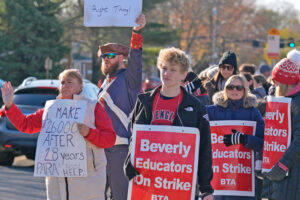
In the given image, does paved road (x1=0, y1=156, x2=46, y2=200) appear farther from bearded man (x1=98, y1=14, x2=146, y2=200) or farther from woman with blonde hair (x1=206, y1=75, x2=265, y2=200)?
woman with blonde hair (x1=206, y1=75, x2=265, y2=200)

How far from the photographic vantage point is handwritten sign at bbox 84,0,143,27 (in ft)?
20.0

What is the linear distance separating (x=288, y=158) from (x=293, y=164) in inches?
2.8

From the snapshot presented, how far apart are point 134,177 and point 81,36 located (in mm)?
51140

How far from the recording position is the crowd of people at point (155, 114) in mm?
4859

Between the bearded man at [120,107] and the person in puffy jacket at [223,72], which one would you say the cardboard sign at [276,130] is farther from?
the person in puffy jacket at [223,72]

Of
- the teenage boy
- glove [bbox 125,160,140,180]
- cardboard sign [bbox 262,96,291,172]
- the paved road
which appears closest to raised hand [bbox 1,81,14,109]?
the teenage boy

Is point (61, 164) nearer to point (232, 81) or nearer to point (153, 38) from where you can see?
point (232, 81)

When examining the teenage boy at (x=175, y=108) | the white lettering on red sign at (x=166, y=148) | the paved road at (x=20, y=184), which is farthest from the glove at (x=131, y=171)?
the paved road at (x=20, y=184)

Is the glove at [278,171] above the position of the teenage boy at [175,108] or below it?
below

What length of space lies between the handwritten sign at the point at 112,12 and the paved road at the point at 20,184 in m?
4.01

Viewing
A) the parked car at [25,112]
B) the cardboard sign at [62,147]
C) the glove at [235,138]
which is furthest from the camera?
the parked car at [25,112]

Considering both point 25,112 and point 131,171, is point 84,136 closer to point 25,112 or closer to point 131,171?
point 131,171

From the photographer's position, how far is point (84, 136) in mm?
5422

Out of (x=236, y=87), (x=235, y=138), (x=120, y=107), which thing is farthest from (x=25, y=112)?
(x=235, y=138)
